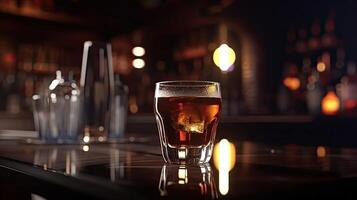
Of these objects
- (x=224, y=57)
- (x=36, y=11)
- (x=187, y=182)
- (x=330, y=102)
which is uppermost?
(x=36, y=11)

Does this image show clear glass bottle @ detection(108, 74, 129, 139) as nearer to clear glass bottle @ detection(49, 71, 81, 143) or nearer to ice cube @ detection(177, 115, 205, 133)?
clear glass bottle @ detection(49, 71, 81, 143)

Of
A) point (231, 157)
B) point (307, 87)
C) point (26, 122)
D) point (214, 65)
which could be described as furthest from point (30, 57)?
point (231, 157)

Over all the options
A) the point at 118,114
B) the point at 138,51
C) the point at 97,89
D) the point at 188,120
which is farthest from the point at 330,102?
the point at 188,120

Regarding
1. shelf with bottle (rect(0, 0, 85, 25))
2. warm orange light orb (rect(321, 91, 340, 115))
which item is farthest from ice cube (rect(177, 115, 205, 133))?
shelf with bottle (rect(0, 0, 85, 25))

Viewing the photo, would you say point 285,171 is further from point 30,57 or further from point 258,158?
point 30,57

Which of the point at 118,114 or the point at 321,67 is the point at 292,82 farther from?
the point at 118,114

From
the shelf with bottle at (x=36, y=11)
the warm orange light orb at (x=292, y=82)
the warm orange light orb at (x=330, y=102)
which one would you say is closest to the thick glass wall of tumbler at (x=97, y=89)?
the warm orange light orb at (x=330, y=102)

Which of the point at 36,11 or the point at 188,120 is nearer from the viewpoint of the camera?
the point at 188,120
